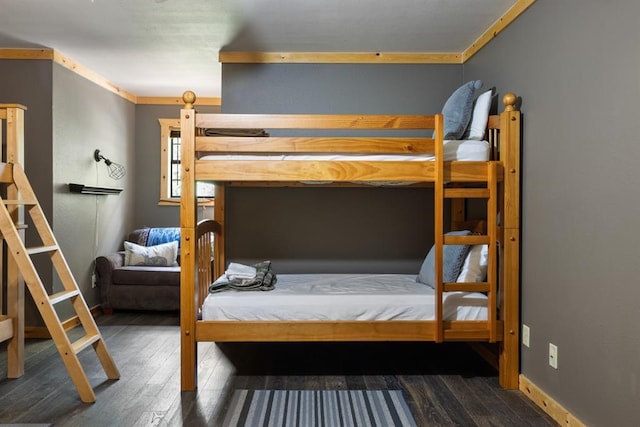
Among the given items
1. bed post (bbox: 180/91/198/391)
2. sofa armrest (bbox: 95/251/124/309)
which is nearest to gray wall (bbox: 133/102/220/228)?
sofa armrest (bbox: 95/251/124/309)

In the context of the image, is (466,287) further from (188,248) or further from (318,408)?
(188,248)

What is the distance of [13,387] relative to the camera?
266 cm

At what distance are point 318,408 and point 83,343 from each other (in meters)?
1.36

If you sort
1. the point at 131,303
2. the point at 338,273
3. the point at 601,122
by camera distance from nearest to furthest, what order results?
the point at 601,122 → the point at 338,273 → the point at 131,303

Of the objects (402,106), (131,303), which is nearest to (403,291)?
(402,106)

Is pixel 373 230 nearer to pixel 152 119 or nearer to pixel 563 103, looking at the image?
pixel 563 103

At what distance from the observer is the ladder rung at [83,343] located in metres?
2.56

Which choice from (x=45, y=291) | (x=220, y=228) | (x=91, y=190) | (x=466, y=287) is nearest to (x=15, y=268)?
(x=45, y=291)

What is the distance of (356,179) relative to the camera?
8.32ft

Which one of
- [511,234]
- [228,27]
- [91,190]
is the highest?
[228,27]

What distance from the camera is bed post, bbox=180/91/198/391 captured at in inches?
99.9

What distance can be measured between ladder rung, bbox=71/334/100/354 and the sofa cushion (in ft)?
5.56

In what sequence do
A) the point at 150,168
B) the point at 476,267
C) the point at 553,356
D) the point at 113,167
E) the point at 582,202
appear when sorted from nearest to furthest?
the point at 582,202 → the point at 553,356 → the point at 476,267 → the point at 113,167 → the point at 150,168

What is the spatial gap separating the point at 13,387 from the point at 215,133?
1849mm
